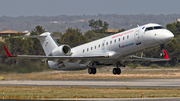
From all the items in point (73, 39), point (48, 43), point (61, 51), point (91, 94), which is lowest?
point (91, 94)

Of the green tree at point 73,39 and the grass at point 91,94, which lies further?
Answer: the green tree at point 73,39

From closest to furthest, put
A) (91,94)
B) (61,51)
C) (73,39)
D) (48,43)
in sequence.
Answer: (91,94), (61,51), (48,43), (73,39)

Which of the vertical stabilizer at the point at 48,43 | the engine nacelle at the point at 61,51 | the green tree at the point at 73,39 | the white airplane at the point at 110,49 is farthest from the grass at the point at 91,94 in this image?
the green tree at the point at 73,39

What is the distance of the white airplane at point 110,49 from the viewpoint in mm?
29359

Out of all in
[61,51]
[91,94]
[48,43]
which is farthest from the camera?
[48,43]

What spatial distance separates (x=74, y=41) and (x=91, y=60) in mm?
71442

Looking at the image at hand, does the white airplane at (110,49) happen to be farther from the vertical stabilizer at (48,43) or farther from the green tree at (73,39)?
the green tree at (73,39)

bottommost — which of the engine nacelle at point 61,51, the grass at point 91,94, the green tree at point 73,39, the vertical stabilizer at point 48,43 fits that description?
the grass at point 91,94

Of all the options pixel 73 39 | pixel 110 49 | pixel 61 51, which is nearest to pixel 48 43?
pixel 61 51

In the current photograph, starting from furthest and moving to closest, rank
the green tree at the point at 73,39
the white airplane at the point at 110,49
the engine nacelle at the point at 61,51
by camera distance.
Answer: the green tree at the point at 73,39, the engine nacelle at the point at 61,51, the white airplane at the point at 110,49

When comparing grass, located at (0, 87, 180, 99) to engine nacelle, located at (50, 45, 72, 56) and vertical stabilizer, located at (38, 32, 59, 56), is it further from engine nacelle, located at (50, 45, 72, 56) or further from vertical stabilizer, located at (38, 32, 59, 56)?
vertical stabilizer, located at (38, 32, 59, 56)

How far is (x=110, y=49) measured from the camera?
3288 cm

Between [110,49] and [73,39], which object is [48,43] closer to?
[110,49]

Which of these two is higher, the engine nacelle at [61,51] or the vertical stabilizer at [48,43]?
the vertical stabilizer at [48,43]
